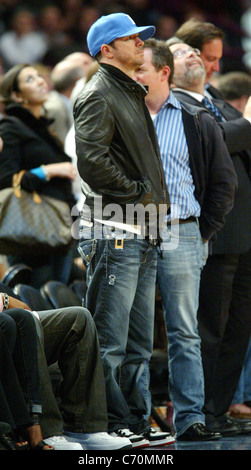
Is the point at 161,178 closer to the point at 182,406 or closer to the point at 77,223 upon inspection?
the point at 77,223

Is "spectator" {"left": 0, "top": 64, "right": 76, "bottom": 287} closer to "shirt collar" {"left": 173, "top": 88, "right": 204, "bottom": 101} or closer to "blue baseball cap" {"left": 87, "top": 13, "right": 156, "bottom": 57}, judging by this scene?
"shirt collar" {"left": 173, "top": 88, "right": 204, "bottom": 101}

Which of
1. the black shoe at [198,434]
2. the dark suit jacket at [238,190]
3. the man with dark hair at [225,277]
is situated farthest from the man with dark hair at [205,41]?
the black shoe at [198,434]

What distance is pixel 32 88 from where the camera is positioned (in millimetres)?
6312

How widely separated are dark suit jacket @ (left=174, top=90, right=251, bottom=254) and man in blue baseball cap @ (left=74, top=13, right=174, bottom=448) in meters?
0.80

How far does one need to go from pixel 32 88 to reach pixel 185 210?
6.43ft

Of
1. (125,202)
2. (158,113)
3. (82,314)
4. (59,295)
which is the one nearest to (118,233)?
(125,202)

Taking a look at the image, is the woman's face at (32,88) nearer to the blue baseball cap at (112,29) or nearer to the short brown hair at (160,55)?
the short brown hair at (160,55)

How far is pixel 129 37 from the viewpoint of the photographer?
4.62m

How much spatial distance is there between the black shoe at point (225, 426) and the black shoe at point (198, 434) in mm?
116

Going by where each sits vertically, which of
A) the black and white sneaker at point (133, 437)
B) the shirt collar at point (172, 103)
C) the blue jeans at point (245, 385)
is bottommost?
the blue jeans at point (245, 385)

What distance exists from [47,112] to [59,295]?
6.48 ft

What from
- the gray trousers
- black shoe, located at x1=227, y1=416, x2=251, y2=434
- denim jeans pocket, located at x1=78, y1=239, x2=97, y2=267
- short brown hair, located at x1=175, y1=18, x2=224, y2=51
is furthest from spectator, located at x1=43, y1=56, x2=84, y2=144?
the gray trousers

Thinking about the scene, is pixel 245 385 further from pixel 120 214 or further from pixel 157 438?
pixel 120 214

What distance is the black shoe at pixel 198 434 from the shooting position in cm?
475
